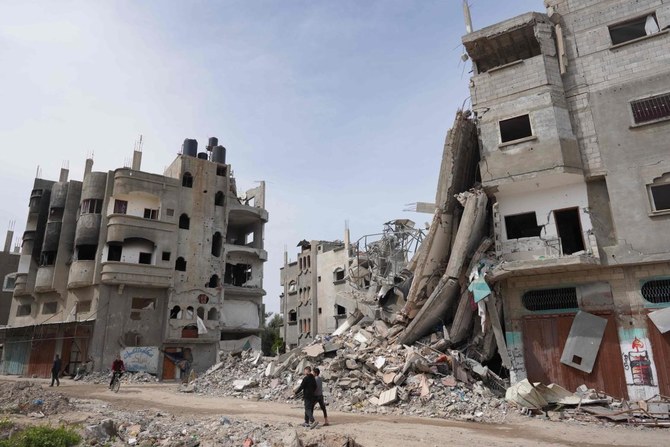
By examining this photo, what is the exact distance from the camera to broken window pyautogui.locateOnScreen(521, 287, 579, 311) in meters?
15.2

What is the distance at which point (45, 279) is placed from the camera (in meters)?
31.3

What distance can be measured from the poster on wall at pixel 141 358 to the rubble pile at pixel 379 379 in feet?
31.3

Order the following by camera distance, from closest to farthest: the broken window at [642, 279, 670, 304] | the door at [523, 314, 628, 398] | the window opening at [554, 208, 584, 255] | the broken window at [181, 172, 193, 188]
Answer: the broken window at [642, 279, 670, 304], the door at [523, 314, 628, 398], the window opening at [554, 208, 584, 255], the broken window at [181, 172, 193, 188]

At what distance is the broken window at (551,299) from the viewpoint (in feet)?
50.0

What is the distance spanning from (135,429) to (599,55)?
18797 mm

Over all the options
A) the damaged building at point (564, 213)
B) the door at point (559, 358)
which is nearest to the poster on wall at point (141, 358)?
the damaged building at point (564, 213)

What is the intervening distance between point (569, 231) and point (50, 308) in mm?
33646

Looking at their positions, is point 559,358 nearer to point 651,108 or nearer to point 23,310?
point 651,108

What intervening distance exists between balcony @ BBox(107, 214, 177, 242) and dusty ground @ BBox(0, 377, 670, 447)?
1654cm

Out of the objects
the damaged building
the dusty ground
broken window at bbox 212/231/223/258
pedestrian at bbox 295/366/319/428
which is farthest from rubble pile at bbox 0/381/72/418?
broken window at bbox 212/231/223/258

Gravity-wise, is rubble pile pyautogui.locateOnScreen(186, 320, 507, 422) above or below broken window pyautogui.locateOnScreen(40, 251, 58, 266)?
below

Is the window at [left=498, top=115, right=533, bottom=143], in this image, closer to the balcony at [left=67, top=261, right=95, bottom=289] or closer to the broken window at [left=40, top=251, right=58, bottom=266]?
the balcony at [left=67, top=261, right=95, bottom=289]

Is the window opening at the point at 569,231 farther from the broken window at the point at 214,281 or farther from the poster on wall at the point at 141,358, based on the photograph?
the poster on wall at the point at 141,358

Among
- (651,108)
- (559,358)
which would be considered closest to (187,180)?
(559,358)
